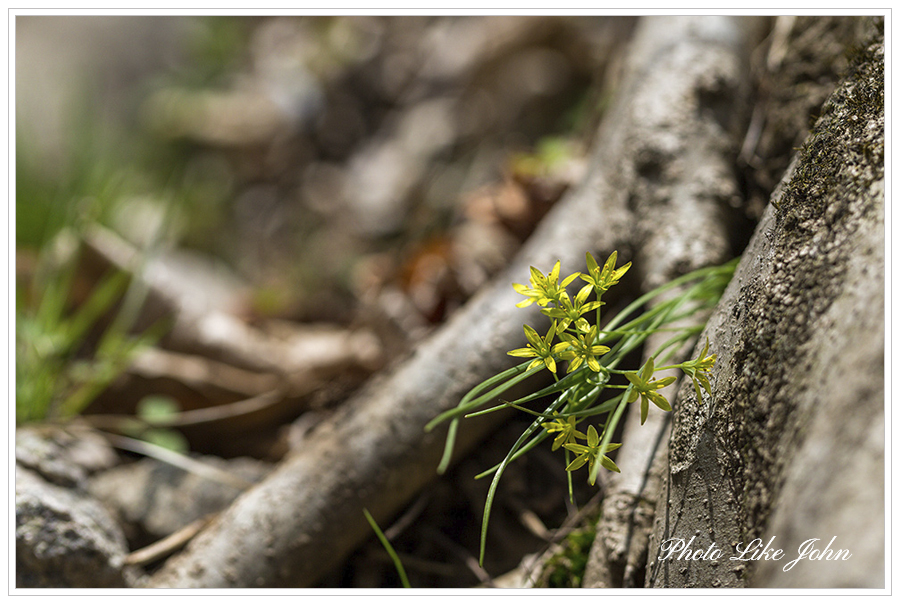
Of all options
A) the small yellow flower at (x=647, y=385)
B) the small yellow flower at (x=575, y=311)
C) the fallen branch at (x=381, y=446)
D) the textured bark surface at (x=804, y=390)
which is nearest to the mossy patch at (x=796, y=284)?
the textured bark surface at (x=804, y=390)

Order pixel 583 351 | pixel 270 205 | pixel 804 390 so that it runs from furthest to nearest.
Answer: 1. pixel 270 205
2. pixel 583 351
3. pixel 804 390

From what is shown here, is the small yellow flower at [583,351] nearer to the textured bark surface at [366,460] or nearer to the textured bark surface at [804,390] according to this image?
the textured bark surface at [804,390]

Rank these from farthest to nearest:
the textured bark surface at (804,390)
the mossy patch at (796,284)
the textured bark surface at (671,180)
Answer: the textured bark surface at (671,180), the mossy patch at (796,284), the textured bark surface at (804,390)

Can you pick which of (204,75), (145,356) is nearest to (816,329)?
(145,356)

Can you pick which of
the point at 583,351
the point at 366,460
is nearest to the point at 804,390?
the point at 583,351

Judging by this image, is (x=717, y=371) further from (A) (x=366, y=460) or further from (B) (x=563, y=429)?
(A) (x=366, y=460)
